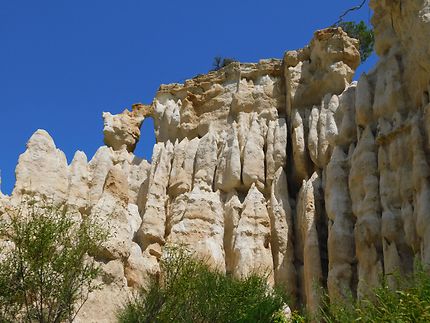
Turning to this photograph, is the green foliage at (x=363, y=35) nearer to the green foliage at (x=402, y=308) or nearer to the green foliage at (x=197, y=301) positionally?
the green foliage at (x=197, y=301)

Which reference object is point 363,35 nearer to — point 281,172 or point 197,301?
point 281,172

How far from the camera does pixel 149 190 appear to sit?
33.8 m

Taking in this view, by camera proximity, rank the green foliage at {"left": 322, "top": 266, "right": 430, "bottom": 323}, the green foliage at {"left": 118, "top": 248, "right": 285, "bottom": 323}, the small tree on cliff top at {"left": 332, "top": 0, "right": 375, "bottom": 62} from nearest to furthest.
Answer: the green foliage at {"left": 322, "top": 266, "right": 430, "bottom": 323} < the green foliage at {"left": 118, "top": 248, "right": 285, "bottom": 323} < the small tree on cliff top at {"left": 332, "top": 0, "right": 375, "bottom": 62}

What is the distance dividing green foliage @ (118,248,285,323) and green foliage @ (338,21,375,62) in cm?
2173

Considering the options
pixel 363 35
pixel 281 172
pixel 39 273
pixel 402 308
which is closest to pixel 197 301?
pixel 39 273

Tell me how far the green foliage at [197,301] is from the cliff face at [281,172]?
211cm

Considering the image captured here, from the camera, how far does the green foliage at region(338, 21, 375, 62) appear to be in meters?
39.8

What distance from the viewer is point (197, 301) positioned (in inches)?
844

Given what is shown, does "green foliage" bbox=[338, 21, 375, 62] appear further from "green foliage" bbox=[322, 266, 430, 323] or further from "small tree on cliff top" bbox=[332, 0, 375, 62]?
"green foliage" bbox=[322, 266, 430, 323]

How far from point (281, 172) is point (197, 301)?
1123 centimetres

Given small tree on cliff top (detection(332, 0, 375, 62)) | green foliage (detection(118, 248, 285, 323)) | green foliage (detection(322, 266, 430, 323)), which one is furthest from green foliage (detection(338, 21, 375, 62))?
green foliage (detection(322, 266, 430, 323))

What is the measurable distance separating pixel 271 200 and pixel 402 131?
9.78 m

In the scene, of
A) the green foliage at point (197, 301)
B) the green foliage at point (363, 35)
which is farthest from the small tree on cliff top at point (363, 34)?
the green foliage at point (197, 301)

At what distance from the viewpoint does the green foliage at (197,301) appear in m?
21.0
